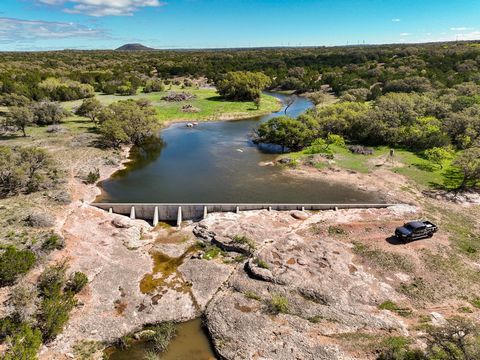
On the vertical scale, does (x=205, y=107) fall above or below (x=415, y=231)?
above

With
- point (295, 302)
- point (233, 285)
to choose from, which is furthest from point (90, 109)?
point (295, 302)

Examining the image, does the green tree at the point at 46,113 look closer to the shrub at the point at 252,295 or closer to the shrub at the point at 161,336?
the shrub at the point at 161,336

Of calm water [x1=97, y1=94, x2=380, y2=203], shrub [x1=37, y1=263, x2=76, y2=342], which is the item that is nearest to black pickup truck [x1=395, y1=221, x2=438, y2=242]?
calm water [x1=97, y1=94, x2=380, y2=203]

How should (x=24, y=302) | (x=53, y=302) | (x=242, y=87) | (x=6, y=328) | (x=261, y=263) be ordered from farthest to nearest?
(x=242, y=87) → (x=261, y=263) → (x=24, y=302) → (x=53, y=302) → (x=6, y=328)

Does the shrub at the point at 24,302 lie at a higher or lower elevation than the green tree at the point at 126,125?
lower

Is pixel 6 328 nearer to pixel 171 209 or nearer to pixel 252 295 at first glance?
pixel 252 295

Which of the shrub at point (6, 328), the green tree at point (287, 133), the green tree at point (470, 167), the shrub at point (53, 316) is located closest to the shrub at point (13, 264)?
the shrub at point (53, 316)

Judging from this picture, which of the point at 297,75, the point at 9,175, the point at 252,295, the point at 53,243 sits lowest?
the point at 252,295
